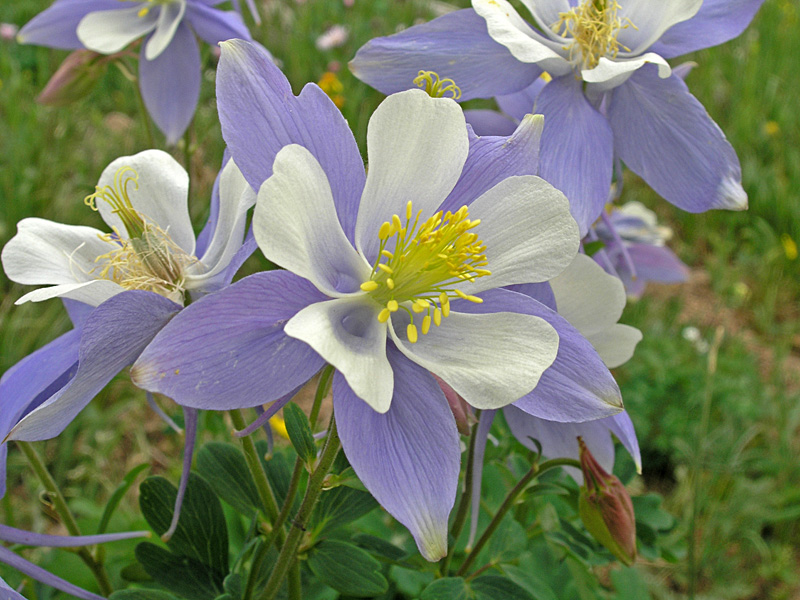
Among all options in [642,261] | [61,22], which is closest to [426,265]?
[642,261]

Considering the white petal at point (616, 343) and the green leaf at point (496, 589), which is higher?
the white petal at point (616, 343)

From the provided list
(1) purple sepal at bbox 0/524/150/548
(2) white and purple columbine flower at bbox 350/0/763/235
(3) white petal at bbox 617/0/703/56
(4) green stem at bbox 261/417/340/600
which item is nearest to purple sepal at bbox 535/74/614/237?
(2) white and purple columbine flower at bbox 350/0/763/235

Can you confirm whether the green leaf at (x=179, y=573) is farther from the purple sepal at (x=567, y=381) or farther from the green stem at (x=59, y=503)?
the purple sepal at (x=567, y=381)

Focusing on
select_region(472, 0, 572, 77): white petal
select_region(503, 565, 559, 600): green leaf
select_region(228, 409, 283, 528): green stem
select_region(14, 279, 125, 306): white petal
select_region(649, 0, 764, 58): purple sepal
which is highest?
select_region(472, 0, 572, 77): white petal

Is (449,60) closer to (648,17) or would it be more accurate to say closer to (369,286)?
(648,17)

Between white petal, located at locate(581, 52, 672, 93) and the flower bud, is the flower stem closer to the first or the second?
the flower bud

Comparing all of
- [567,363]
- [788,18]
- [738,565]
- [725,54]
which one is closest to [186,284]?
[567,363]

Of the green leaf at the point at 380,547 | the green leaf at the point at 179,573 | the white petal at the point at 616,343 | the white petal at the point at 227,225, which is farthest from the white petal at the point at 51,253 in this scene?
the white petal at the point at 616,343
